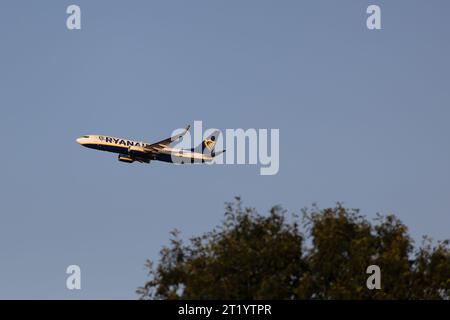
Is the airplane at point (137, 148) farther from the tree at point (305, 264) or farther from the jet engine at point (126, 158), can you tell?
the tree at point (305, 264)

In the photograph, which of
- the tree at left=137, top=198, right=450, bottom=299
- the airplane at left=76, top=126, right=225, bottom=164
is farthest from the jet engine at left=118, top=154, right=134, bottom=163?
the tree at left=137, top=198, right=450, bottom=299

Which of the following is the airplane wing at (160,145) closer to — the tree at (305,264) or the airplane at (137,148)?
the airplane at (137,148)

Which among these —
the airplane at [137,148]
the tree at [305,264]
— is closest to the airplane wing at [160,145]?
the airplane at [137,148]

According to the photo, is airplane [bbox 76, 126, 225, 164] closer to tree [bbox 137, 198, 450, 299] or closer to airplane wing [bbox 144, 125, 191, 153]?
airplane wing [bbox 144, 125, 191, 153]

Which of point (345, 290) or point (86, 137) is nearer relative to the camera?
point (345, 290)

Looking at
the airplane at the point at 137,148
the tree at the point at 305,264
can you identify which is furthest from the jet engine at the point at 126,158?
the tree at the point at 305,264

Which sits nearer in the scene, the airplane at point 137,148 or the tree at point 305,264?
the tree at point 305,264

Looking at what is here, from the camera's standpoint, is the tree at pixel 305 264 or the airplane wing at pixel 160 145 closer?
the tree at pixel 305 264

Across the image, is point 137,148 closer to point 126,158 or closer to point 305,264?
point 126,158

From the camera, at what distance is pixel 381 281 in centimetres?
8850
